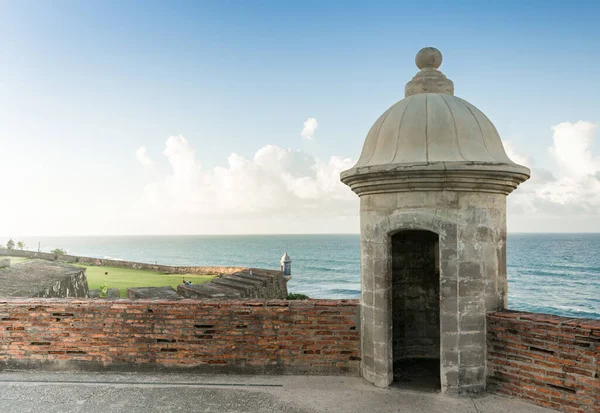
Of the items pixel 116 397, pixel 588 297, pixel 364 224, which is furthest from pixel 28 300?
pixel 588 297

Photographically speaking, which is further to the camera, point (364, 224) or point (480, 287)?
point (364, 224)

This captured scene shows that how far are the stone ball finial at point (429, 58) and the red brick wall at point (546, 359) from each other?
3.37 m

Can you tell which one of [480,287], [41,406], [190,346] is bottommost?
[41,406]

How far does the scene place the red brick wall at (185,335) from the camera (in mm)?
5516

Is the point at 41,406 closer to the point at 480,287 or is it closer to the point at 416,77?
the point at 480,287

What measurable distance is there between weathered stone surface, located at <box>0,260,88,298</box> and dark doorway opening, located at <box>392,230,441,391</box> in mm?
7159

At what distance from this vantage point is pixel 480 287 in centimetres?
497

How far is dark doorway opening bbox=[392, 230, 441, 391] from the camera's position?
6.80 m

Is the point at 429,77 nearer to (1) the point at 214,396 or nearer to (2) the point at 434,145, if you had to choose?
(2) the point at 434,145

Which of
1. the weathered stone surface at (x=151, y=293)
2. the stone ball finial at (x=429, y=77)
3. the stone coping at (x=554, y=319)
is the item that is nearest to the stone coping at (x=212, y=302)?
the stone coping at (x=554, y=319)

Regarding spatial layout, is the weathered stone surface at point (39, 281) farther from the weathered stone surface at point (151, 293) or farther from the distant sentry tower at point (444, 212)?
the distant sentry tower at point (444, 212)

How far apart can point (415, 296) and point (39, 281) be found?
28.7ft

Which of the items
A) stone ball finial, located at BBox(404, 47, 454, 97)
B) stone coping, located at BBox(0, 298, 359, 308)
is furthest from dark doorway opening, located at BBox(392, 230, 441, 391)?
stone ball finial, located at BBox(404, 47, 454, 97)

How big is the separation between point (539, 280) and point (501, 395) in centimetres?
5262
